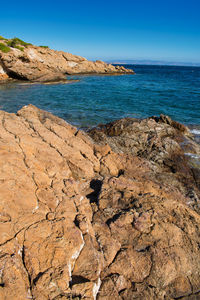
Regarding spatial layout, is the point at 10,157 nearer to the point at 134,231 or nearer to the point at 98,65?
the point at 134,231

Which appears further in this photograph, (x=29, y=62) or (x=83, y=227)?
(x=29, y=62)

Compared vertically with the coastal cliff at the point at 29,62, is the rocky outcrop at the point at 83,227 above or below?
below

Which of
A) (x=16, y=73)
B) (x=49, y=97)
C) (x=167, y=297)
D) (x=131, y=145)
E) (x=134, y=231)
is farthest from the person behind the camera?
(x=16, y=73)

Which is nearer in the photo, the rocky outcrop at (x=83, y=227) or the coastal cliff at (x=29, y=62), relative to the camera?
the rocky outcrop at (x=83, y=227)

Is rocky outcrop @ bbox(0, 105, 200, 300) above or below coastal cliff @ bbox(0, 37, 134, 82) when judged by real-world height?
below

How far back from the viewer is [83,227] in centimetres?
447

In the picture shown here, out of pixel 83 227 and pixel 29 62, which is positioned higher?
pixel 29 62

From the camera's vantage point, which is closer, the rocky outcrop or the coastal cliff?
the rocky outcrop

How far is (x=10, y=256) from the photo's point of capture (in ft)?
11.4

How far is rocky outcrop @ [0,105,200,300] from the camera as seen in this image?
3.59m

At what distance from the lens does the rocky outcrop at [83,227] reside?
3594 mm

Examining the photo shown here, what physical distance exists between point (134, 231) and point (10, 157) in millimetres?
3764

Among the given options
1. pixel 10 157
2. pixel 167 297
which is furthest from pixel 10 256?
pixel 167 297

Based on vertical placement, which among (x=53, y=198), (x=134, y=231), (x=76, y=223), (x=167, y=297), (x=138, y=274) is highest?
(x=53, y=198)
